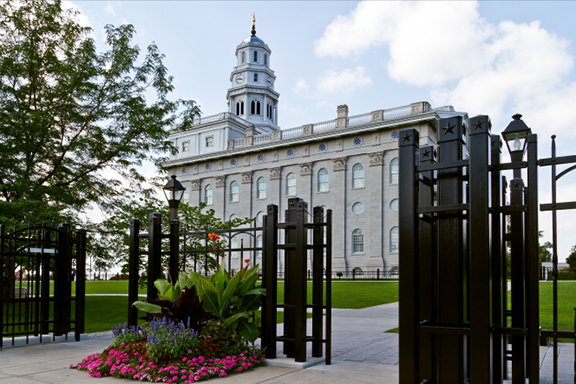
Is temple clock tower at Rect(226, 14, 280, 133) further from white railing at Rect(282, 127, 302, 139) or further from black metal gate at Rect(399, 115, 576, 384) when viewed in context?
black metal gate at Rect(399, 115, 576, 384)

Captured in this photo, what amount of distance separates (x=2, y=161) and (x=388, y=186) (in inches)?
1521

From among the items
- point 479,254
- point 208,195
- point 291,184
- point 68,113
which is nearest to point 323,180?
point 291,184

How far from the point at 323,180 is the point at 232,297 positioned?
46611 millimetres

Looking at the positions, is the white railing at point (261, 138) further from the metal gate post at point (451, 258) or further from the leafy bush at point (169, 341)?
the metal gate post at point (451, 258)

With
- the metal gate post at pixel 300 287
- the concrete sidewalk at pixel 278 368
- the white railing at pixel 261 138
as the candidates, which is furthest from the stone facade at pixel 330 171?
the metal gate post at pixel 300 287

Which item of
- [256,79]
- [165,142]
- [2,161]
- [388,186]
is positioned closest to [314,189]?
[388,186]

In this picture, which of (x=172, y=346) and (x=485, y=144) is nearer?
(x=485, y=144)

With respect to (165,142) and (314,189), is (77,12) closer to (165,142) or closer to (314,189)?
(165,142)

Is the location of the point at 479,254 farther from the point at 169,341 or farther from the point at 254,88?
the point at 254,88

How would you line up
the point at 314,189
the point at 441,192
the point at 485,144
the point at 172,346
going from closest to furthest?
the point at 485,144 → the point at 441,192 → the point at 172,346 → the point at 314,189

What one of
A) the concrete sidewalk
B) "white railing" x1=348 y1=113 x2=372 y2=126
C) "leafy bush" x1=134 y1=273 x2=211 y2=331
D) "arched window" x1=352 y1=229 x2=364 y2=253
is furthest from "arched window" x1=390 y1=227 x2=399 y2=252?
"leafy bush" x1=134 y1=273 x2=211 y2=331

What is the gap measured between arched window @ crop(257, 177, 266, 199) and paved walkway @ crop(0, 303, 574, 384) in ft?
153

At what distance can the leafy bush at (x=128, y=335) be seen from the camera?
734 cm

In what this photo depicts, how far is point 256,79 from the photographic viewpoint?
70875 mm
